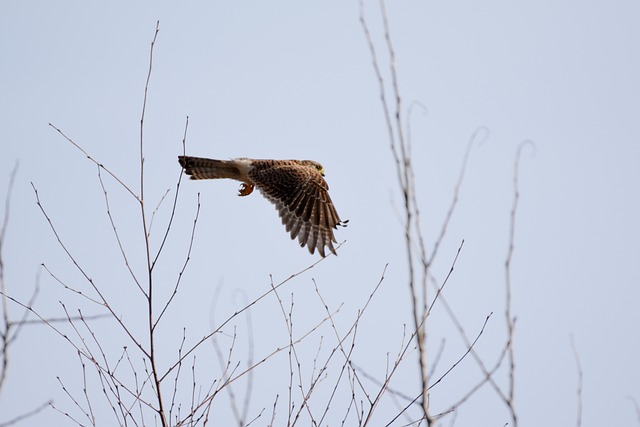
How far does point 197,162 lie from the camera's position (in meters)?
10.8

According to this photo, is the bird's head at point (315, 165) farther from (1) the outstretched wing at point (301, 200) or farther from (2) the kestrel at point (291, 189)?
(1) the outstretched wing at point (301, 200)

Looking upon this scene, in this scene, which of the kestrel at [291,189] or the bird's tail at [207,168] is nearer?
the kestrel at [291,189]

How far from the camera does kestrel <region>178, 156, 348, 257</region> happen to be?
977 centimetres

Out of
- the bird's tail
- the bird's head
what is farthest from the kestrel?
the bird's head

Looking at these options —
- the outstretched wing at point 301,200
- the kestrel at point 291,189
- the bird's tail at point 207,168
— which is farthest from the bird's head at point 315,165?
the bird's tail at point 207,168

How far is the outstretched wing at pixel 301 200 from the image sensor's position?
9734 mm

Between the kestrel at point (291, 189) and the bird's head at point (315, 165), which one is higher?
the bird's head at point (315, 165)

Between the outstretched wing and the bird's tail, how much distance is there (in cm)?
38

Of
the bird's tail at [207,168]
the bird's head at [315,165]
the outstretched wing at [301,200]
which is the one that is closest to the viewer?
the outstretched wing at [301,200]

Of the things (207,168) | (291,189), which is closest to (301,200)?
(291,189)

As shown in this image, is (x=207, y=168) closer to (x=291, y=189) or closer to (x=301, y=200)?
(x=291, y=189)

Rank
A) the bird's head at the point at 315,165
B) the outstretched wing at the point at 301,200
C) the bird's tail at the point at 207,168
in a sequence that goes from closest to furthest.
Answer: the outstretched wing at the point at 301,200, the bird's tail at the point at 207,168, the bird's head at the point at 315,165

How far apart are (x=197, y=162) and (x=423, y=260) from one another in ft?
24.6

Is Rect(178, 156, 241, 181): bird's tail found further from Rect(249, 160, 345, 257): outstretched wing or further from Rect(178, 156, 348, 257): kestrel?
Rect(249, 160, 345, 257): outstretched wing
